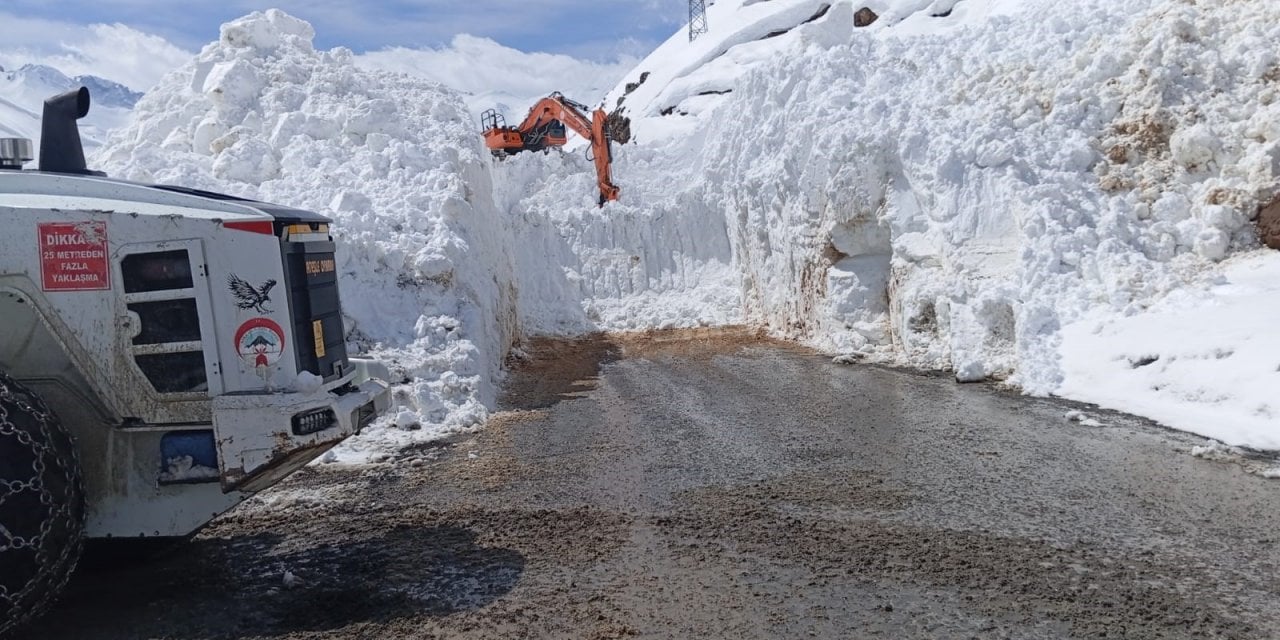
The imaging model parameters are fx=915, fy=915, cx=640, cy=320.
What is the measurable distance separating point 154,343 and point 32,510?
44.8 inches

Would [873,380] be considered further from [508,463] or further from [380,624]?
[380,624]

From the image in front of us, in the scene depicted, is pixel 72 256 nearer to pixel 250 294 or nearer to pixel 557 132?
pixel 250 294

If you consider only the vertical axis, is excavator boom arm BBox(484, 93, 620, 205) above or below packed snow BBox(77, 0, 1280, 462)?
above

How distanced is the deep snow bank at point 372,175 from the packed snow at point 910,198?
0.14 feet

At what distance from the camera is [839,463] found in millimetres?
7797

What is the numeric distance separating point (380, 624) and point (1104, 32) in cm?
1365

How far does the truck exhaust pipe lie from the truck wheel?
2.07m

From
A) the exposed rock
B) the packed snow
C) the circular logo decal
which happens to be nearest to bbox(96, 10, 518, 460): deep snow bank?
the packed snow

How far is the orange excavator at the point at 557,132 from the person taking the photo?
74.8 ft

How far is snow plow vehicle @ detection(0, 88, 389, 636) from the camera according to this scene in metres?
5.02

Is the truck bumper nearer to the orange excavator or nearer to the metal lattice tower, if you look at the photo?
the orange excavator

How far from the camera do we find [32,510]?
4297mm

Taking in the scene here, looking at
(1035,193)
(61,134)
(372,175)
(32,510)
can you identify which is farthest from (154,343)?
(1035,193)

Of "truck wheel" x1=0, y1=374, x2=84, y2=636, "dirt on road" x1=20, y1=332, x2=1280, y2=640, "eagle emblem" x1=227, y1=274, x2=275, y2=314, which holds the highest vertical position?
"eagle emblem" x1=227, y1=274, x2=275, y2=314
